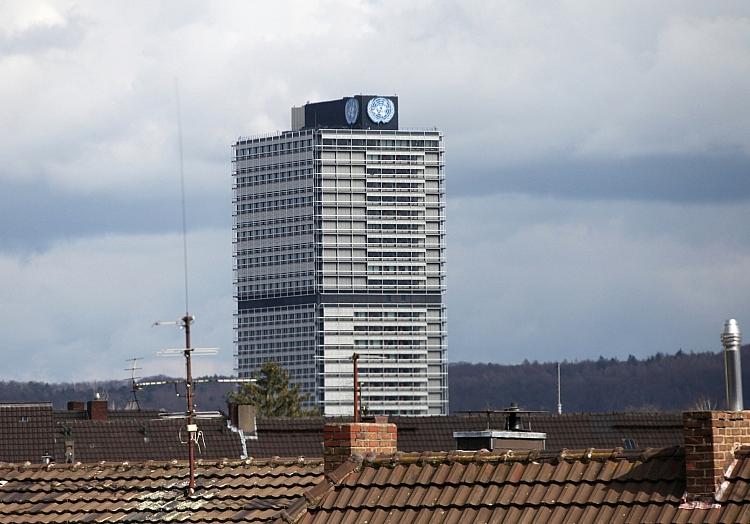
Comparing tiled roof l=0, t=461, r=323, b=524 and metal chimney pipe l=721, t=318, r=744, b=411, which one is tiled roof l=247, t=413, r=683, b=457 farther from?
metal chimney pipe l=721, t=318, r=744, b=411

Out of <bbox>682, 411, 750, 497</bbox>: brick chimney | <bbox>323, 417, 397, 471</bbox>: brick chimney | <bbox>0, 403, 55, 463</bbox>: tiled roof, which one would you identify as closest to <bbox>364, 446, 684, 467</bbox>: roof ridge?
<bbox>323, 417, 397, 471</bbox>: brick chimney

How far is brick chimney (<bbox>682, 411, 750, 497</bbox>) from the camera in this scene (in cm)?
2077

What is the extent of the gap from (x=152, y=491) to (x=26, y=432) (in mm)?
65428

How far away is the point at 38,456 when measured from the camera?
90875 mm

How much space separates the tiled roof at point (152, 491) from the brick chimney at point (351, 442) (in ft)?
6.94

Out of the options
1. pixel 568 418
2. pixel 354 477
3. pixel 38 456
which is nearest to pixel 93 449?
pixel 38 456

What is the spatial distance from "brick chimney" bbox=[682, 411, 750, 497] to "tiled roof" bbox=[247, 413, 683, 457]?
Answer: 235 ft

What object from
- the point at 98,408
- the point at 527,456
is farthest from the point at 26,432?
the point at 527,456

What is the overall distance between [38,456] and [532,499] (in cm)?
7179

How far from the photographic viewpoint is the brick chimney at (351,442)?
25.3 metres

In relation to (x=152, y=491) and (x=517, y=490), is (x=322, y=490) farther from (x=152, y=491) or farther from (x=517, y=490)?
(x=152, y=491)

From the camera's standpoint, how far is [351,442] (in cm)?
2531

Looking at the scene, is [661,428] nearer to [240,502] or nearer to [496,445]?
[496,445]

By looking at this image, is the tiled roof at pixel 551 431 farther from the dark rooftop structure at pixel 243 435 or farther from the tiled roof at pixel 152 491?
the tiled roof at pixel 152 491
